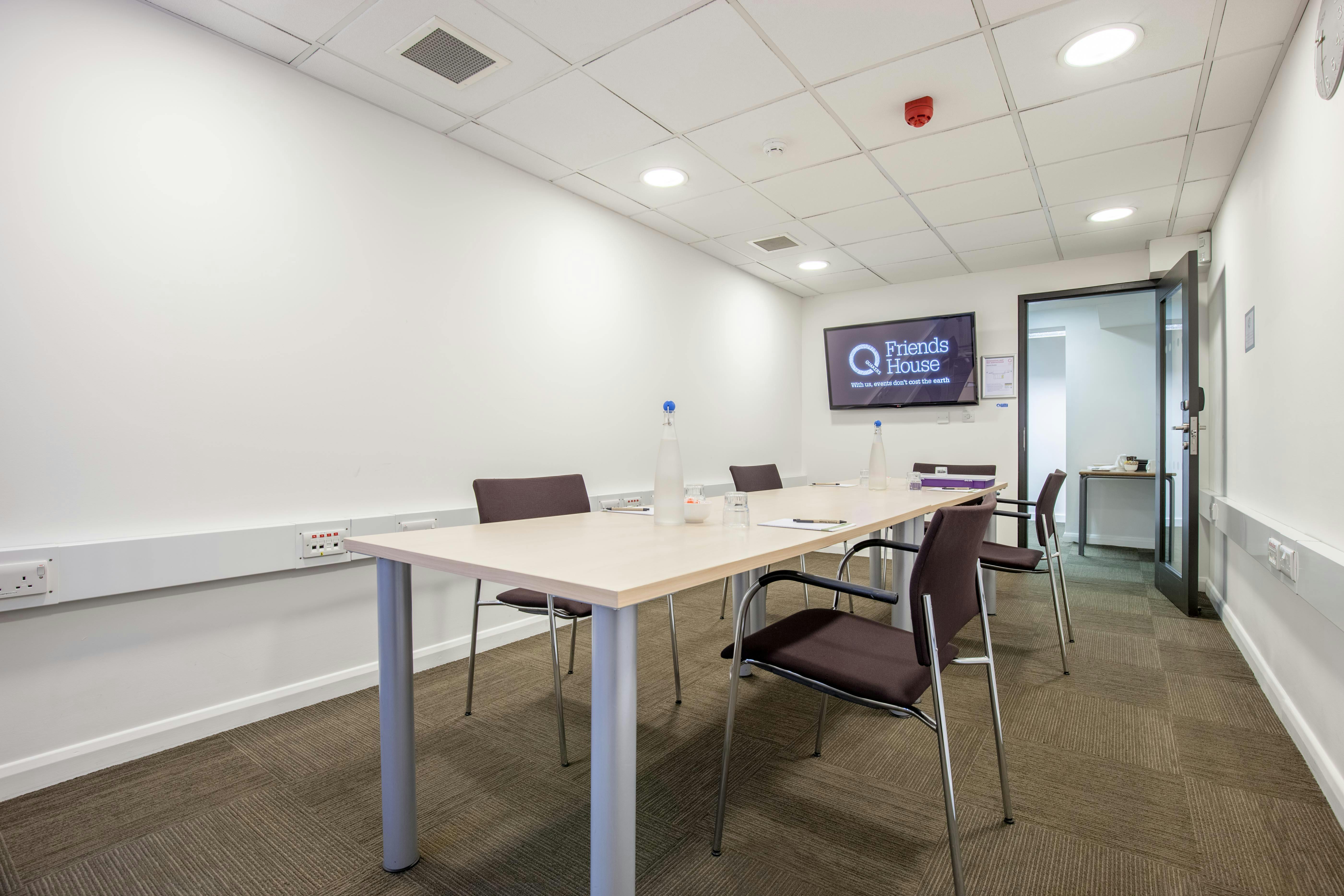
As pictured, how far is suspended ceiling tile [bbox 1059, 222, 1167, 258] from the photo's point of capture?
13.9 ft

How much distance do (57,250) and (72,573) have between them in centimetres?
100

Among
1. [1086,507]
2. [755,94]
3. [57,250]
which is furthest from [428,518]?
[1086,507]

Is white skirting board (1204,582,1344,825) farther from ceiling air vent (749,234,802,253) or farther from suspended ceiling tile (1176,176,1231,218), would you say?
ceiling air vent (749,234,802,253)

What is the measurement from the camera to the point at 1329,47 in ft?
5.79

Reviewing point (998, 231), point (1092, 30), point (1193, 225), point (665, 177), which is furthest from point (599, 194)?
point (1193, 225)

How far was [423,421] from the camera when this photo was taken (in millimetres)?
2896

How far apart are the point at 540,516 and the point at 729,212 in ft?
8.13

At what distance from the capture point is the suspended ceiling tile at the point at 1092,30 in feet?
6.83

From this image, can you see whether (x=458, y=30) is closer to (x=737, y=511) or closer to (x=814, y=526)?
(x=737, y=511)

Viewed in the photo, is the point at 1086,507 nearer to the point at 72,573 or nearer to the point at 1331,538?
the point at 1331,538

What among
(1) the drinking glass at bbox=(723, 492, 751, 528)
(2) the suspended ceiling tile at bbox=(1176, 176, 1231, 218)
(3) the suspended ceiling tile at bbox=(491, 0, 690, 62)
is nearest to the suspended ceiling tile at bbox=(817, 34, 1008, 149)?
(3) the suspended ceiling tile at bbox=(491, 0, 690, 62)

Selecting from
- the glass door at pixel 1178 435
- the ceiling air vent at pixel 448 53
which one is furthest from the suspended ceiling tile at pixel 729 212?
the glass door at pixel 1178 435

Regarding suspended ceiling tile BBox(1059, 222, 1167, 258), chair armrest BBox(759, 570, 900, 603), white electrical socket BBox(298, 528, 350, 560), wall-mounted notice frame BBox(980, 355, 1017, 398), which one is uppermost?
suspended ceiling tile BBox(1059, 222, 1167, 258)

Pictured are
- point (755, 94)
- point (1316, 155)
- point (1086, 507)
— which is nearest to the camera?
point (1316, 155)
